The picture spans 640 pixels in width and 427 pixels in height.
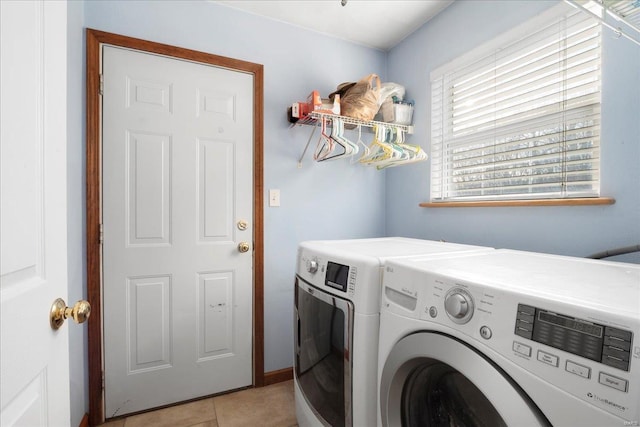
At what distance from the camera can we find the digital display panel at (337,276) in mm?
1133

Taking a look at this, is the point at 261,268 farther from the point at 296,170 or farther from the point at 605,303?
the point at 605,303

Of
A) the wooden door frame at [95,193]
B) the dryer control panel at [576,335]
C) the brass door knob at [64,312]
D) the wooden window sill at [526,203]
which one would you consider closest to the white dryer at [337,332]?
the wooden window sill at [526,203]

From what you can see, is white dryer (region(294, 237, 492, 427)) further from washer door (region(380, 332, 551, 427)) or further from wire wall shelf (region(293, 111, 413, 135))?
wire wall shelf (region(293, 111, 413, 135))

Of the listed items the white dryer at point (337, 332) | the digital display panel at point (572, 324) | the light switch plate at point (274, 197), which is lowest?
the white dryer at point (337, 332)

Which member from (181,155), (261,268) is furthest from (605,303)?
(181,155)

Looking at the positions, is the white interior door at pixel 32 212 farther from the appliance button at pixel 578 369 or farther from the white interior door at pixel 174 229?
the white interior door at pixel 174 229

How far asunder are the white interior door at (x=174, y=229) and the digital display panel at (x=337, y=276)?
2.93 ft

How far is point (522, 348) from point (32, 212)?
1.00 m

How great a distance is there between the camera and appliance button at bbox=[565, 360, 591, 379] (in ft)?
1.72

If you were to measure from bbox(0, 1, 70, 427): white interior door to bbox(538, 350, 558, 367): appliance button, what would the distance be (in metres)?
0.93

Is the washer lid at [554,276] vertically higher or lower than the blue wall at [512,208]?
lower

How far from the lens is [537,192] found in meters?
1.48

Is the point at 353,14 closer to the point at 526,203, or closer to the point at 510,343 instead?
the point at 526,203

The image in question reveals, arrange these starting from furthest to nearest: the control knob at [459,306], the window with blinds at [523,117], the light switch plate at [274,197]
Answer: the light switch plate at [274,197], the window with blinds at [523,117], the control knob at [459,306]
